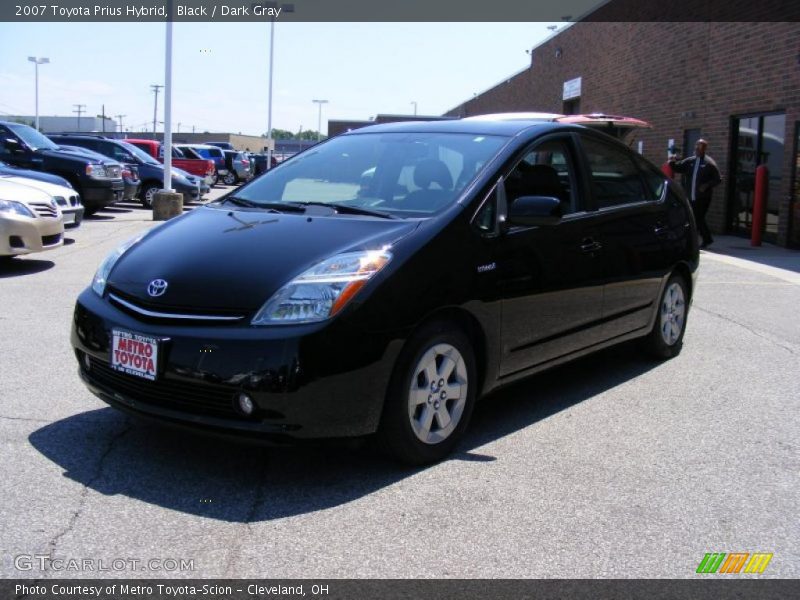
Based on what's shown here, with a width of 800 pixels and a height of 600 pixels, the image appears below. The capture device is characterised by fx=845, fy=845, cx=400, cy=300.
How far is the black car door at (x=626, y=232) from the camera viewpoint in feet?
17.4

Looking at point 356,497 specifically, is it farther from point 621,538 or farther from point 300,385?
point 621,538

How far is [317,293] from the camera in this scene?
3631 mm

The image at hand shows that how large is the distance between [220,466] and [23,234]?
6.46 m

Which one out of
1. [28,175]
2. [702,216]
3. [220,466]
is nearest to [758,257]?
[702,216]

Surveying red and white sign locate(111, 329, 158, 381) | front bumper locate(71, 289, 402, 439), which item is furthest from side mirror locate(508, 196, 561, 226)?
red and white sign locate(111, 329, 158, 381)

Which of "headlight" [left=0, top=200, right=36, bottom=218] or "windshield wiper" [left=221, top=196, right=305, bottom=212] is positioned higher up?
"windshield wiper" [left=221, top=196, right=305, bottom=212]

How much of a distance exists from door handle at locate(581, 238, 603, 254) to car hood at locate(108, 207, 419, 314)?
1.40 m

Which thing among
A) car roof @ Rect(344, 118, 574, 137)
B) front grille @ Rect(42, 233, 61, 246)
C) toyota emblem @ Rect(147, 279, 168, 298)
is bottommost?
front grille @ Rect(42, 233, 61, 246)

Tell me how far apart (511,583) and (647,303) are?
3.31 meters

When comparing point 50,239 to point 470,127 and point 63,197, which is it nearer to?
point 63,197

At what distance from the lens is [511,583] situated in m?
2.96

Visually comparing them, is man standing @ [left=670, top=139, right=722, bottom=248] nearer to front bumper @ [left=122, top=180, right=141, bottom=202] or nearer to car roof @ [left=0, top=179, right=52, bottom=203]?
car roof @ [left=0, top=179, right=52, bottom=203]

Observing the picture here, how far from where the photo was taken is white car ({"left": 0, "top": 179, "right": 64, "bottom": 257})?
9.20 metres

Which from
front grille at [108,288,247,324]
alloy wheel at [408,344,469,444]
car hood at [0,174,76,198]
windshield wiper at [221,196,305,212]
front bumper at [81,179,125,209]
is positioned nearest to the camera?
front grille at [108,288,247,324]
